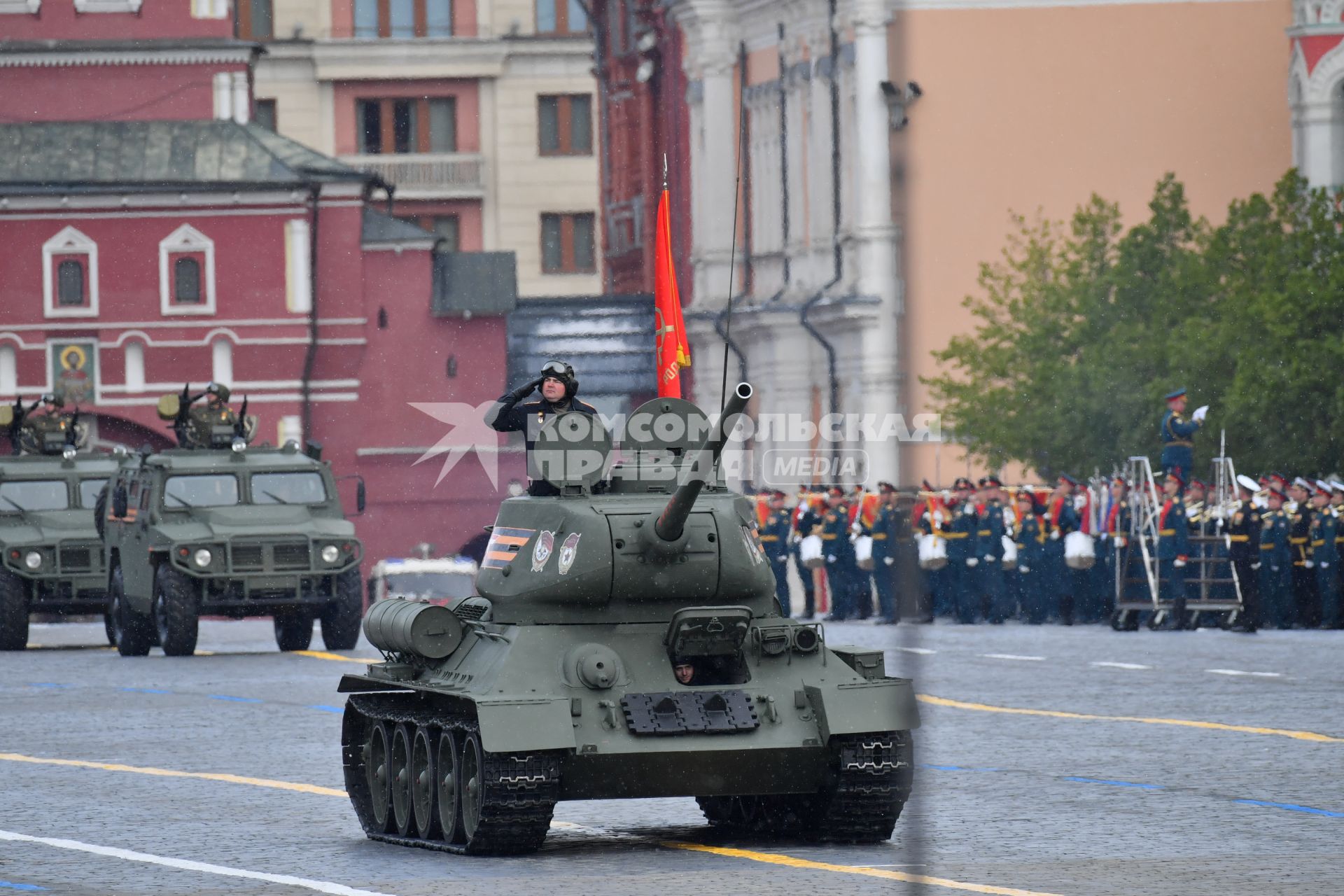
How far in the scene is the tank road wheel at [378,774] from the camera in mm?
13742

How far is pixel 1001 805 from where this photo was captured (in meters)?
14.5

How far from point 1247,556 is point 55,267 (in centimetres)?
3516

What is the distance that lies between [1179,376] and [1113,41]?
7.57m

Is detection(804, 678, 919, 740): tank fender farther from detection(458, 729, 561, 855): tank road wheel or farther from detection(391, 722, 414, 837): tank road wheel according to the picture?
detection(391, 722, 414, 837): tank road wheel

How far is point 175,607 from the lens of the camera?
91.6ft

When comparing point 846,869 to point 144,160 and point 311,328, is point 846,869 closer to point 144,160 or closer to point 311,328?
point 311,328

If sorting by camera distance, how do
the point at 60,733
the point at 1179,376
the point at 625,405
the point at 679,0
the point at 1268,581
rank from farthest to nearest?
the point at 625,405
the point at 679,0
the point at 1179,376
the point at 1268,581
the point at 60,733

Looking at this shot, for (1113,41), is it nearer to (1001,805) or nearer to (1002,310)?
(1002,310)

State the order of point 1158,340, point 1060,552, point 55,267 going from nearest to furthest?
point 1060,552 < point 1158,340 < point 55,267

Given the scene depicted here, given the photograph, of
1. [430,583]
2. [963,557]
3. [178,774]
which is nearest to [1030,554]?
[963,557]

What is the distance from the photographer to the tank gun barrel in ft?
39.8

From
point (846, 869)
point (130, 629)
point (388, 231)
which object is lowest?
point (846, 869)

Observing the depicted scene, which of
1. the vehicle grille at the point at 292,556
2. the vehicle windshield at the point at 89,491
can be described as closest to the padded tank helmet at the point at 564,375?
the vehicle grille at the point at 292,556

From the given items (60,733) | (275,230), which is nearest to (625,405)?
(275,230)
